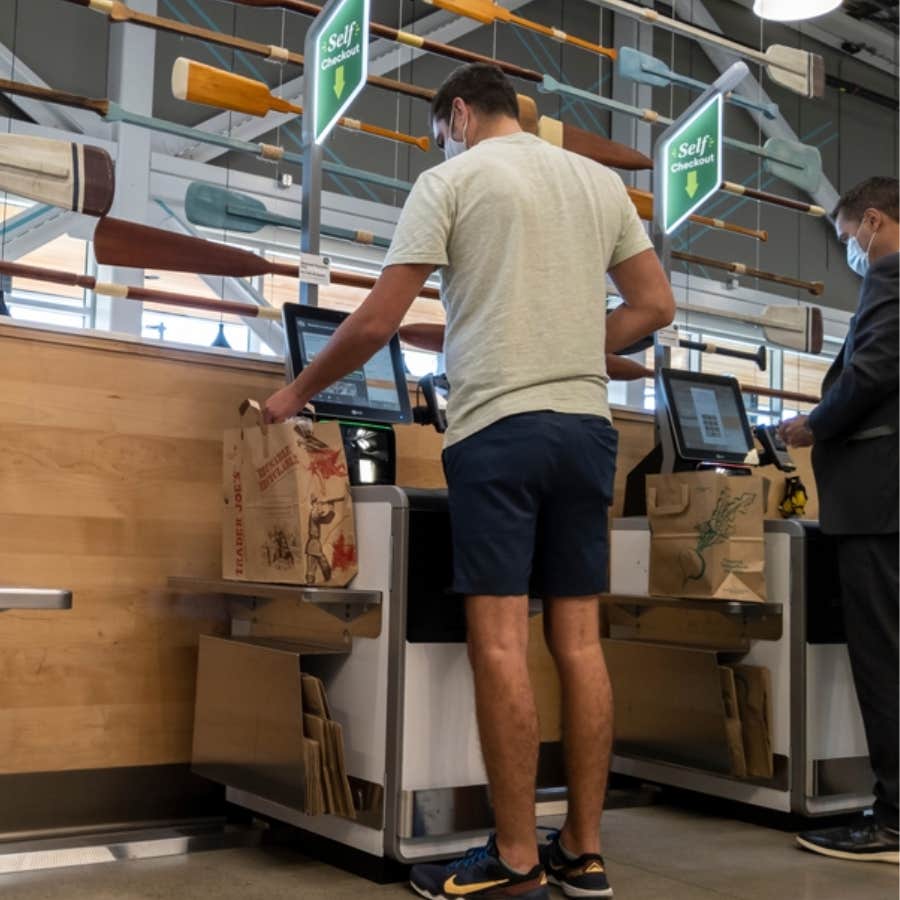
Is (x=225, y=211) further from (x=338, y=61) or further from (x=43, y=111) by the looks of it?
(x=43, y=111)

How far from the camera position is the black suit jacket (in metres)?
2.51

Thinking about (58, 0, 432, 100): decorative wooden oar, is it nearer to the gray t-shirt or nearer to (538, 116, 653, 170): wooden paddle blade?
(538, 116, 653, 170): wooden paddle blade

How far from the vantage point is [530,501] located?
2.01m

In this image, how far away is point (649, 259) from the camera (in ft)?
7.42

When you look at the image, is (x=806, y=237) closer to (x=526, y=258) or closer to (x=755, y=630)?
(x=755, y=630)

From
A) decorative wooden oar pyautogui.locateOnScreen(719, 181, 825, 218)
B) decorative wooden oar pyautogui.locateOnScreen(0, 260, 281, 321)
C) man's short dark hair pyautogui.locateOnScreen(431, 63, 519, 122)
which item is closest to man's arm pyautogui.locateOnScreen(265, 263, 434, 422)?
man's short dark hair pyautogui.locateOnScreen(431, 63, 519, 122)

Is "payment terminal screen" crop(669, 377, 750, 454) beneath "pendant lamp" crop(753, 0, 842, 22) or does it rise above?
beneath

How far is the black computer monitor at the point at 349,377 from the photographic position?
2574mm

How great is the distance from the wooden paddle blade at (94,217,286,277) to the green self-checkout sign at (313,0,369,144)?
15.4 inches

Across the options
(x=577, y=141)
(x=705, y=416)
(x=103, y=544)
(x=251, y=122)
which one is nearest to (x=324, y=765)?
(x=103, y=544)

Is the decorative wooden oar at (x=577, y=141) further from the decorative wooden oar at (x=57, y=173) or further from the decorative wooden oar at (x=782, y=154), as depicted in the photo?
the decorative wooden oar at (x=57, y=173)

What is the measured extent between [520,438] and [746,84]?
8.24 m

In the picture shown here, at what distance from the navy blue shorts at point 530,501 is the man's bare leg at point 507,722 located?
2.3 inches

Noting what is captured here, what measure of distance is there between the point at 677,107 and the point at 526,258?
7.59 m
